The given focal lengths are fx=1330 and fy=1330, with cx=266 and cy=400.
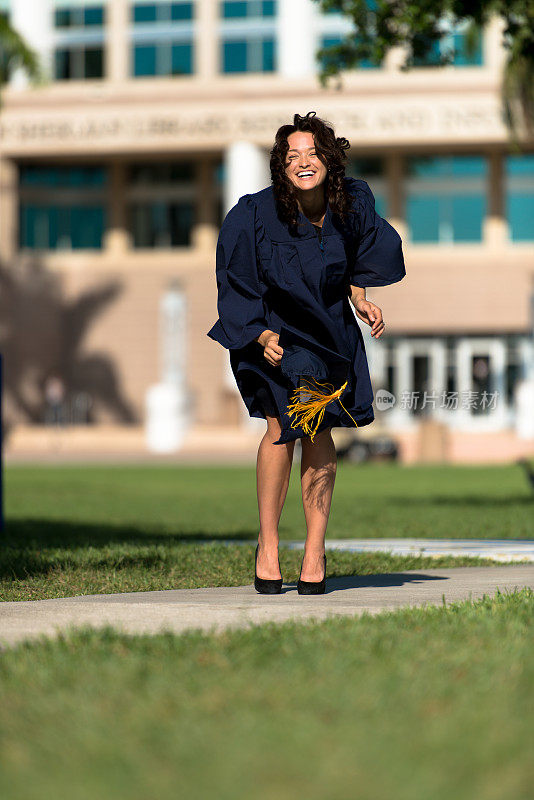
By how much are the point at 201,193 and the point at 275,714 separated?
48.6 meters

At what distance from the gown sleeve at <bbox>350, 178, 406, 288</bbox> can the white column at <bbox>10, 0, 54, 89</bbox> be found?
149 feet

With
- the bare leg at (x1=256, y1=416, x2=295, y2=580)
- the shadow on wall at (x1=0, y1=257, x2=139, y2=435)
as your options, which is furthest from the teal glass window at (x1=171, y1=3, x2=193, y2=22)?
the bare leg at (x1=256, y1=416, x2=295, y2=580)

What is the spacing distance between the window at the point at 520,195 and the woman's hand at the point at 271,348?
44740 millimetres

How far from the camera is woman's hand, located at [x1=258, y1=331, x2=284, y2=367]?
556 centimetres

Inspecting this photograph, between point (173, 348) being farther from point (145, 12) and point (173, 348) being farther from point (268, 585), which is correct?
point (268, 585)

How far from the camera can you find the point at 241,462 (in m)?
37.5

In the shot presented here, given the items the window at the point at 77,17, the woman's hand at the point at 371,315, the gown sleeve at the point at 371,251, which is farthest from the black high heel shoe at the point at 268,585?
the window at the point at 77,17

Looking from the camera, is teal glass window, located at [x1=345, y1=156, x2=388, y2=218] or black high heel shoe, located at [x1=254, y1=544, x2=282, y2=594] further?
teal glass window, located at [x1=345, y1=156, x2=388, y2=218]

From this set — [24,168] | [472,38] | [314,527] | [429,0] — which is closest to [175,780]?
[314,527]

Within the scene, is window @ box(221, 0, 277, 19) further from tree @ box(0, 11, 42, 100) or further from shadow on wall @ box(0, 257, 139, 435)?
tree @ box(0, 11, 42, 100)

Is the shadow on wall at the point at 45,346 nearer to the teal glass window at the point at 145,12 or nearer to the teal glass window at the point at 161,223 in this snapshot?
the teal glass window at the point at 161,223

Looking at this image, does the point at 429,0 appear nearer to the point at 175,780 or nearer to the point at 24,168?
the point at 175,780

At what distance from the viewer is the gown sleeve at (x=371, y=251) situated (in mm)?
5930

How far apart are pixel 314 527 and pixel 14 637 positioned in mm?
1644
